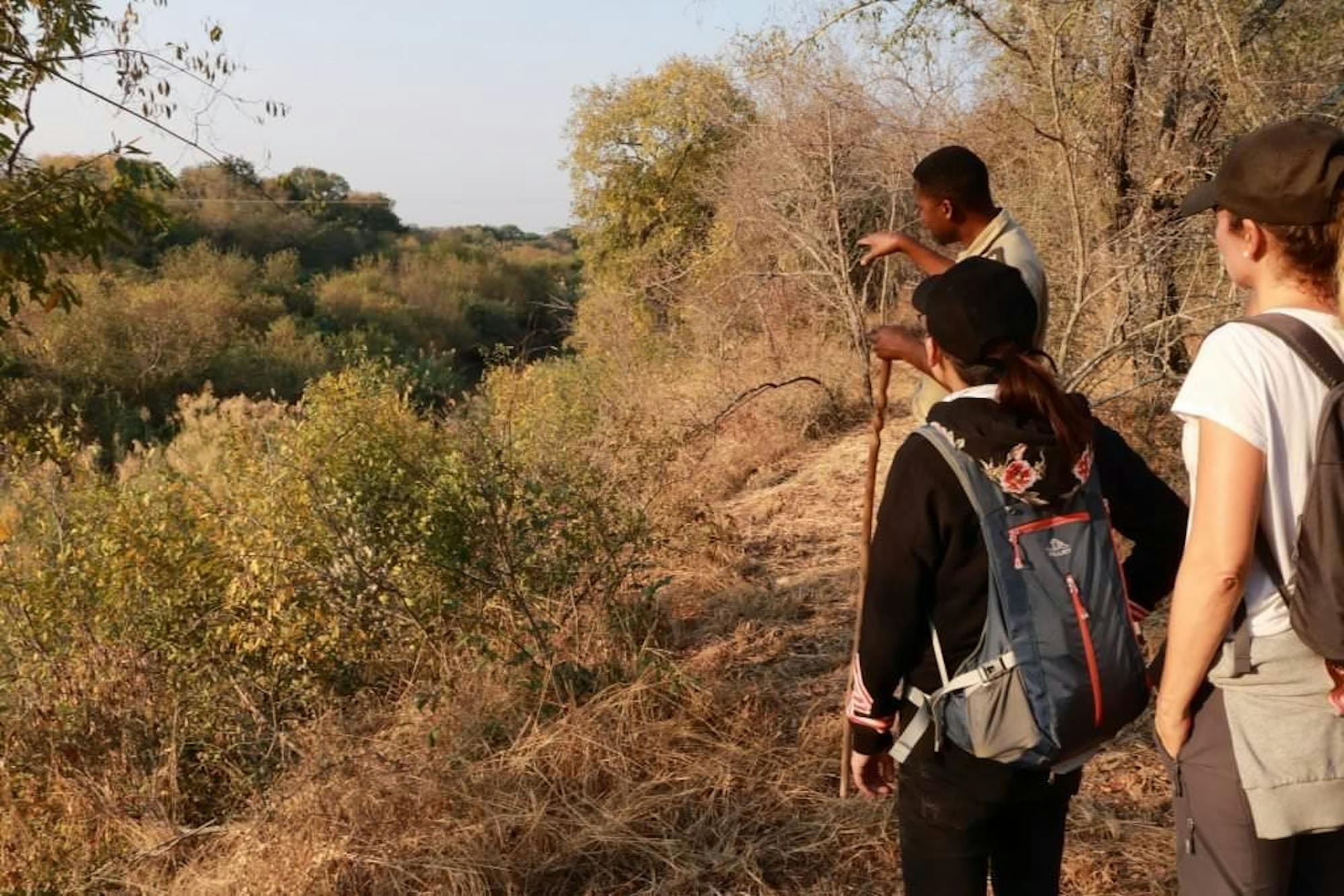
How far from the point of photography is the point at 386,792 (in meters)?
3.09

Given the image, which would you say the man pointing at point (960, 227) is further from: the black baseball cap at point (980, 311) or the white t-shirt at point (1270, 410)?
the white t-shirt at point (1270, 410)

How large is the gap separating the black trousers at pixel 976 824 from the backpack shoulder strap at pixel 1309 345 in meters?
0.78

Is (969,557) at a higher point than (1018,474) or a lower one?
lower

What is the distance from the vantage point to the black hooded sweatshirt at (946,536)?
1.55 meters

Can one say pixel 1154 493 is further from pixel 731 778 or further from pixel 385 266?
pixel 385 266

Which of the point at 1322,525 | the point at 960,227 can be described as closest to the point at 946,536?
the point at 1322,525

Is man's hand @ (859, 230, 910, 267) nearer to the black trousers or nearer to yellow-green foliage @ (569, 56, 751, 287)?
the black trousers

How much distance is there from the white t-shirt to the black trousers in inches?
19.1

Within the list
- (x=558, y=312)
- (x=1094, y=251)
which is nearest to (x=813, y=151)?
(x=1094, y=251)

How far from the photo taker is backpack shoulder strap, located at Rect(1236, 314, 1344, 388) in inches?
52.6

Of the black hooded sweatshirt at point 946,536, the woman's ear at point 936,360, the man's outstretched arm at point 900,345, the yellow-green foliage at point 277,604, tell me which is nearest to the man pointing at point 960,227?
the man's outstretched arm at point 900,345

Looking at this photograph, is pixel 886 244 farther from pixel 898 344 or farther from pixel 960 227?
pixel 898 344

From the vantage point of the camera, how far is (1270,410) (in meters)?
1.34

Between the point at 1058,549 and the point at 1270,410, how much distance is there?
1.23 feet
